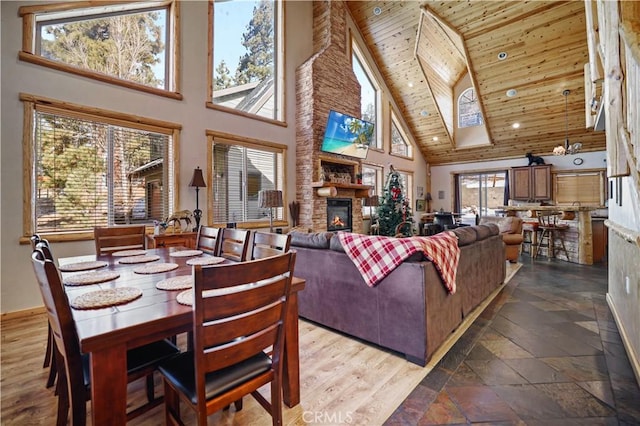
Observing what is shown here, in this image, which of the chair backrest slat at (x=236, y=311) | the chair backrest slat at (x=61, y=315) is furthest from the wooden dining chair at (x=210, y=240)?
the chair backrest slat at (x=236, y=311)

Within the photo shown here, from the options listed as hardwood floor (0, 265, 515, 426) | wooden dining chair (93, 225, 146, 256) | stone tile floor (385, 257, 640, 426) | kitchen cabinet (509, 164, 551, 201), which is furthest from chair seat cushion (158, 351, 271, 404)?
kitchen cabinet (509, 164, 551, 201)

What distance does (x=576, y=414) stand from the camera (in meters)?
1.67

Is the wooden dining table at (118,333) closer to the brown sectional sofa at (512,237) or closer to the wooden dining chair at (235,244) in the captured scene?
the wooden dining chair at (235,244)

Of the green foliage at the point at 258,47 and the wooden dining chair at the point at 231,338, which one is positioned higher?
the green foliage at the point at 258,47

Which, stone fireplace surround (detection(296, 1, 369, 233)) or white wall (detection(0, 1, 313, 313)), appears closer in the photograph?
white wall (detection(0, 1, 313, 313))

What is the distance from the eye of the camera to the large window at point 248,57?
5.06 m

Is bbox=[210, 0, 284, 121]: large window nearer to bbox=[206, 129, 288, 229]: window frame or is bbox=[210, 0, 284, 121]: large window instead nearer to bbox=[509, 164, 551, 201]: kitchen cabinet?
bbox=[206, 129, 288, 229]: window frame

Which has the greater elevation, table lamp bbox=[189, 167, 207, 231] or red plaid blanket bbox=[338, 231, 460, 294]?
table lamp bbox=[189, 167, 207, 231]

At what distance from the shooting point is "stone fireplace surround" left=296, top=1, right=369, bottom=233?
5859mm

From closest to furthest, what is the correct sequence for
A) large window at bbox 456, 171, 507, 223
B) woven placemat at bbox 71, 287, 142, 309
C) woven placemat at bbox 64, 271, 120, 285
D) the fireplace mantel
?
woven placemat at bbox 71, 287, 142, 309 < woven placemat at bbox 64, 271, 120, 285 < the fireplace mantel < large window at bbox 456, 171, 507, 223

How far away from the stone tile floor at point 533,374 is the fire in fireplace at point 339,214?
3665mm

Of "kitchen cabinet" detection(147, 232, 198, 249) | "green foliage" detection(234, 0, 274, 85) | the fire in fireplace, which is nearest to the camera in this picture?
"kitchen cabinet" detection(147, 232, 198, 249)

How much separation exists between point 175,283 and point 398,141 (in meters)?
9.12

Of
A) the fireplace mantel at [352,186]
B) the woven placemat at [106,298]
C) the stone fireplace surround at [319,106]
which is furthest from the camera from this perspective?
the stone fireplace surround at [319,106]
